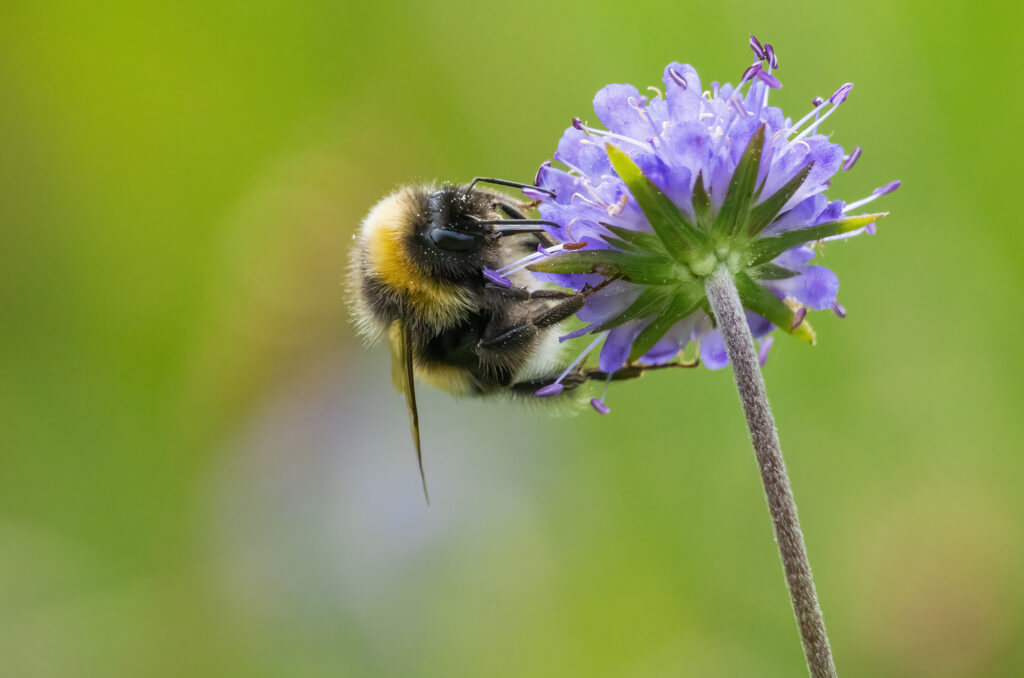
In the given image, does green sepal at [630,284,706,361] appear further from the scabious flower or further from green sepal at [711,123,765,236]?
green sepal at [711,123,765,236]

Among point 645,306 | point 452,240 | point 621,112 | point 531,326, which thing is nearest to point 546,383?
point 531,326

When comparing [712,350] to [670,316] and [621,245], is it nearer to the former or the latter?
[670,316]

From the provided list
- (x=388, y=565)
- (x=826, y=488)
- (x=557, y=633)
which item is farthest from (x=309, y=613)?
(x=826, y=488)

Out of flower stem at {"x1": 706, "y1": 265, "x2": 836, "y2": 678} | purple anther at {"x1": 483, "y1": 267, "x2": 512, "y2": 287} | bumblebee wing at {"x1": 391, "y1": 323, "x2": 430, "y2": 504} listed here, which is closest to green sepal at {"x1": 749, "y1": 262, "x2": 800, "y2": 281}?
flower stem at {"x1": 706, "y1": 265, "x2": 836, "y2": 678}

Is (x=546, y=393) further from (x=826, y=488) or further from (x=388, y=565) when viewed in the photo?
(x=388, y=565)

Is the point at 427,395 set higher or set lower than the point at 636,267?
higher
